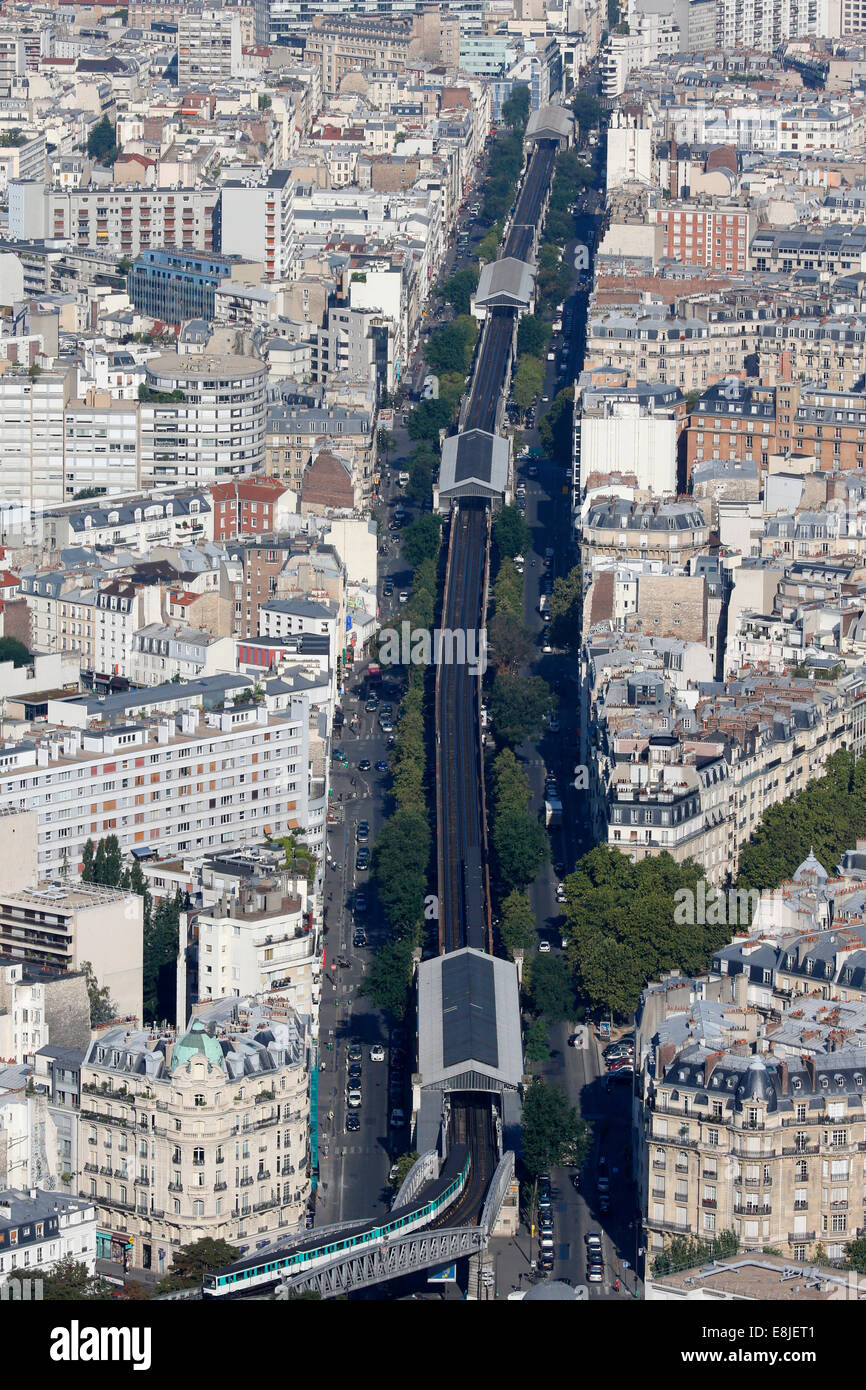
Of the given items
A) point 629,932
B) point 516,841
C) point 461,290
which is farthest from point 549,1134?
point 461,290

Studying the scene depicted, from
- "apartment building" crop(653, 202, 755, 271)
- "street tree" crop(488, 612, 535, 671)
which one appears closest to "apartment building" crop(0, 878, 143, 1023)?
"street tree" crop(488, 612, 535, 671)

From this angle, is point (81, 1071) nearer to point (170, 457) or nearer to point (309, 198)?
point (170, 457)

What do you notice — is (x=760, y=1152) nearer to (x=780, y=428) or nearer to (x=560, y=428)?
(x=780, y=428)

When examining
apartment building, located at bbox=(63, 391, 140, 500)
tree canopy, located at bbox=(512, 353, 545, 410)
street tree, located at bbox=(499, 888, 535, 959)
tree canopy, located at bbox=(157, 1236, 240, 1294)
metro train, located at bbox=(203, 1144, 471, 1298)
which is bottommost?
tree canopy, located at bbox=(157, 1236, 240, 1294)

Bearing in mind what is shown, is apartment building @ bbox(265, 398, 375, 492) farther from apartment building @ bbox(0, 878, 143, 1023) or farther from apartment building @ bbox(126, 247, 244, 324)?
apartment building @ bbox(0, 878, 143, 1023)

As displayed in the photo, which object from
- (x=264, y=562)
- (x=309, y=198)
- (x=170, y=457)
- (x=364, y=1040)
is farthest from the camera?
(x=309, y=198)

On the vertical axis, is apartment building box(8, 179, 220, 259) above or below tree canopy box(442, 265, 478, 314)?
above

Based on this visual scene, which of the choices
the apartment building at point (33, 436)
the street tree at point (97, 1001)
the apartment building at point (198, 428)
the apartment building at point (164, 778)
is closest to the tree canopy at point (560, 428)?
the apartment building at point (198, 428)
